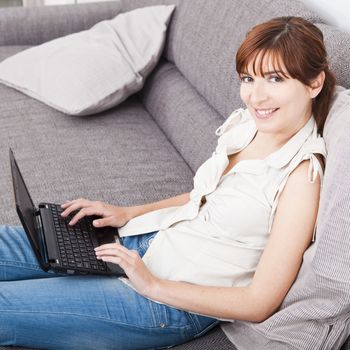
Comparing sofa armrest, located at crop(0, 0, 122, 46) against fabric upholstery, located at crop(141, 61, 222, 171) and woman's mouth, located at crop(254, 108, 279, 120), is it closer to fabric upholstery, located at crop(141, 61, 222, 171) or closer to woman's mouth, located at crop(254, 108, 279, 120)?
fabric upholstery, located at crop(141, 61, 222, 171)

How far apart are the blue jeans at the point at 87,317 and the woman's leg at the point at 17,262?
9cm

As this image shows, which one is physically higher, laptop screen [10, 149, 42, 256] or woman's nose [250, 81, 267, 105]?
woman's nose [250, 81, 267, 105]

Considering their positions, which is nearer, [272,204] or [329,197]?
[329,197]

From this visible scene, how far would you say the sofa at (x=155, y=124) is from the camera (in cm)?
194

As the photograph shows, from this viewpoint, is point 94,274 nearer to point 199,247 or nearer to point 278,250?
point 199,247

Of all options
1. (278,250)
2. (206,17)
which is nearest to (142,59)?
(206,17)

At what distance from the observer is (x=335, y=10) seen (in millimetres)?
1862

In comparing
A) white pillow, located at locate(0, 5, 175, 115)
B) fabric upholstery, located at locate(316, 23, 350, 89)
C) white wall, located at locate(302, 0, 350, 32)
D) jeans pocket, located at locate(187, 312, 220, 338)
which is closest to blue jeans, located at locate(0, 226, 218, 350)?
jeans pocket, located at locate(187, 312, 220, 338)

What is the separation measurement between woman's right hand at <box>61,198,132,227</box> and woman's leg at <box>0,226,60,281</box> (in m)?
0.13

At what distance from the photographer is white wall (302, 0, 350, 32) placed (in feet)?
5.92

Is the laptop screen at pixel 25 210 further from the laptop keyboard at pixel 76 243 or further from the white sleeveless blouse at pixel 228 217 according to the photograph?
the white sleeveless blouse at pixel 228 217

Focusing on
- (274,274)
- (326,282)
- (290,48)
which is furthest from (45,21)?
(326,282)

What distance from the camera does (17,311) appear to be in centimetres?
135

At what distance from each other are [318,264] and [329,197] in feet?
0.39
